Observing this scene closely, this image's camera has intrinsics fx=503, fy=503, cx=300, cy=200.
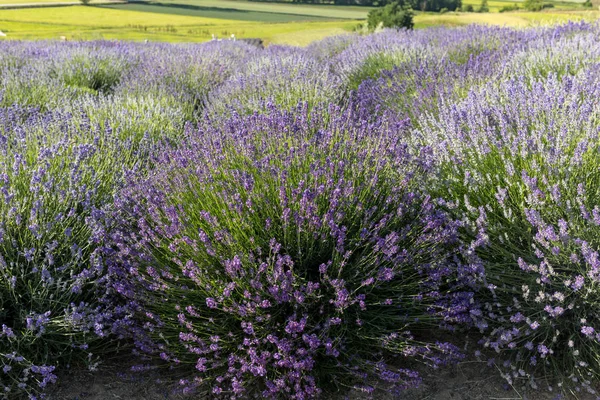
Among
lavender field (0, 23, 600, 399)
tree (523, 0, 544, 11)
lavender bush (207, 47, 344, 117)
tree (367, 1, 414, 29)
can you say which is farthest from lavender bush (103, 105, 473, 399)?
tree (523, 0, 544, 11)

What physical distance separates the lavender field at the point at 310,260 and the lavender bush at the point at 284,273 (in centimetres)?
2

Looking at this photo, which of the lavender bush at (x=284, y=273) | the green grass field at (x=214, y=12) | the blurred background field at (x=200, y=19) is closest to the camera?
the lavender bush at (x=284, y=273)

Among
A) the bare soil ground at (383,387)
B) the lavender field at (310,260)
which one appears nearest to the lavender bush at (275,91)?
the lavender field at (310,260)

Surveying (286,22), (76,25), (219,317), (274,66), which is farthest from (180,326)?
(286,22)

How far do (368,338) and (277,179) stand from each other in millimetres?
867

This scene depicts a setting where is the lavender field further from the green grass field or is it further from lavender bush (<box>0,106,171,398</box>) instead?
the green grass field

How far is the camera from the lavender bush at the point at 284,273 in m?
2.14

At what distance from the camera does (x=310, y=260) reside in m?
2.41

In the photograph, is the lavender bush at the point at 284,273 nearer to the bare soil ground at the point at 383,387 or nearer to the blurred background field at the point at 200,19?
the bare soil ground at the point at 383,387

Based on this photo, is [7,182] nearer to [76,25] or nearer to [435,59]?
[435,59]

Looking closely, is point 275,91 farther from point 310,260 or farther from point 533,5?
point 533,5

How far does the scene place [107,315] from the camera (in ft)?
7.31

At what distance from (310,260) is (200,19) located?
99.5 ft

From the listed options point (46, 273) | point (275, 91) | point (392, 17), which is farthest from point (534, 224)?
point (392, 17)
